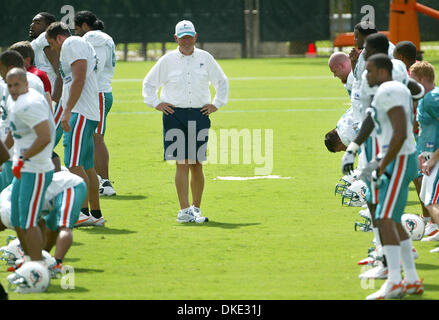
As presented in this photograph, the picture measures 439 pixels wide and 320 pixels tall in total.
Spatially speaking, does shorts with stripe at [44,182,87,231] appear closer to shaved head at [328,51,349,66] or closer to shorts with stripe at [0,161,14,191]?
shorts with stripe at [0,161,14,191]

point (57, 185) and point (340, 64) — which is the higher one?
point (340, 64)

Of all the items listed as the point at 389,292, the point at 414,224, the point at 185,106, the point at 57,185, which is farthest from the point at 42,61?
the point at 389,292

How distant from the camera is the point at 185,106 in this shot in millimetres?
11000

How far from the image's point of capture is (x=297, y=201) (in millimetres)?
12047

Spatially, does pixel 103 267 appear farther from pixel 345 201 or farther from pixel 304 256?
pixel 345 201

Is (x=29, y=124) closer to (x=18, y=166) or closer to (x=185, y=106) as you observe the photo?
(x=18, y=166)

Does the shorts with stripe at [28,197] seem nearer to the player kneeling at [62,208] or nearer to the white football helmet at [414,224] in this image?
the player kneeling at [62,208]

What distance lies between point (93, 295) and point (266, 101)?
59.2 ft

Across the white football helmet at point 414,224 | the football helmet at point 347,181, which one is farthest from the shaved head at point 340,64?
the white football helmet at point 414,224

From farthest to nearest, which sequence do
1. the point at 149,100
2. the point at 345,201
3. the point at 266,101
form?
the point at 266,101 → the point at 345,201 → the point at 149,100

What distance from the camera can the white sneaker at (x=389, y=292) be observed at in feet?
23.6

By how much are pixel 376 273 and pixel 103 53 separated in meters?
5.77

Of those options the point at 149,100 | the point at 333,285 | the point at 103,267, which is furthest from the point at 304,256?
the point at 149,100

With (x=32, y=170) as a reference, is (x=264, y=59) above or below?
above
